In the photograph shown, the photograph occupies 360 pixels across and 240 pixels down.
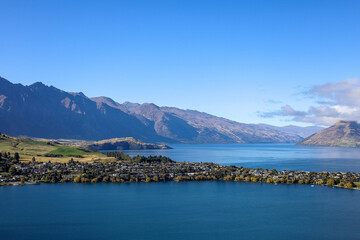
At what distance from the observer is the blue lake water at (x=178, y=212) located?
67062mm

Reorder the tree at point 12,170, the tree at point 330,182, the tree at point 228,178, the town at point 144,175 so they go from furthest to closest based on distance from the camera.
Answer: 1. the tree at point 12,170
2. the tree at point 228,178
3. the town at point 144,175
4. the tree at point 330,182

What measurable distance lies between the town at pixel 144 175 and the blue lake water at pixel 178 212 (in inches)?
345

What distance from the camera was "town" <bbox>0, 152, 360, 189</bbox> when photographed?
124 m

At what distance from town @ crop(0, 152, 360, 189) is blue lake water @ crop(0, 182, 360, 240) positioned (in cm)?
876

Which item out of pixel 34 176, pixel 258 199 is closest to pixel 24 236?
pixel 258 199

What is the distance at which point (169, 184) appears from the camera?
406 ft

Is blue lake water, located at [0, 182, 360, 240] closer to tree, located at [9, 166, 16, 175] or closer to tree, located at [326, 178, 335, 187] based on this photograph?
tree, located at [326, 178, 335, 187]

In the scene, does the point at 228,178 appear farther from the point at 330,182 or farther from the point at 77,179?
the point at 77,179

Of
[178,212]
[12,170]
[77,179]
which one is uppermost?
[12,170]

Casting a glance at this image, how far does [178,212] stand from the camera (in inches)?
3278

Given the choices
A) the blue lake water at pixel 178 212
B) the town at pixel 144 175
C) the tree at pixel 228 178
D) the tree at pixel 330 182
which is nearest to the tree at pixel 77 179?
the town at pixel 144 175

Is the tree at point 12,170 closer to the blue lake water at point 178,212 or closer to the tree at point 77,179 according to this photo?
the blue lake water at point 178,212

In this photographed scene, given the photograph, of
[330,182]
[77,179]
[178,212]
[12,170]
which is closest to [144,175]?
[77,179]

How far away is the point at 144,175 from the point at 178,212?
176 feet
